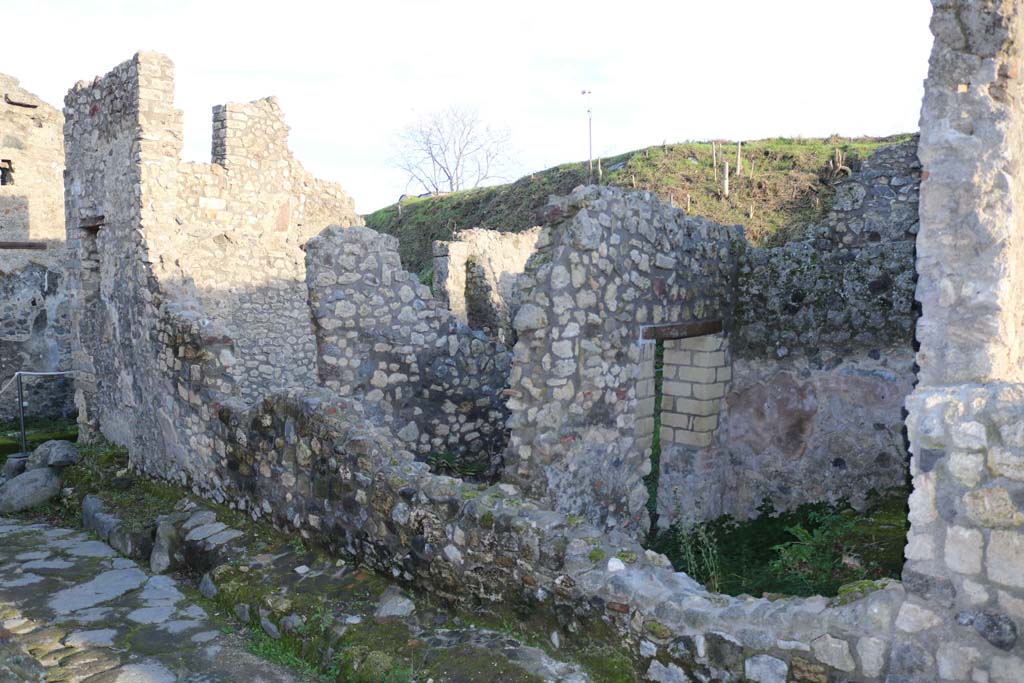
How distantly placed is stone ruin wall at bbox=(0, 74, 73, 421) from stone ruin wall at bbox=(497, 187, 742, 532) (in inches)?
404

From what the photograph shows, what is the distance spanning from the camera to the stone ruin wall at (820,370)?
274 inches

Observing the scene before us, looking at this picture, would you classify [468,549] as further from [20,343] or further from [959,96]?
[20,343]

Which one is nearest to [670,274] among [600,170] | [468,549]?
[468,549]

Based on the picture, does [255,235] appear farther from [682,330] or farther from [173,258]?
[682,330]

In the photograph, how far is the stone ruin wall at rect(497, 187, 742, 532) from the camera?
5727 millimetres

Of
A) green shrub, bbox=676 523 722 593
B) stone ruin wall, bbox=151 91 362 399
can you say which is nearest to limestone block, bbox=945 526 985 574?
green shrub, bbox=676 523 722 593

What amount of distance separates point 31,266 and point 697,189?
1577 centimetres

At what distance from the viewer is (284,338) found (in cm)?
1114

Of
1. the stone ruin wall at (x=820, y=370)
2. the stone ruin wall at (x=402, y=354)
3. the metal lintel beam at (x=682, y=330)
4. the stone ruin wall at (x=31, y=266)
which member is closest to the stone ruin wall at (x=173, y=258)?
the stone ruin wall at (x=402, y=354)

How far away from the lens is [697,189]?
72.0 ft

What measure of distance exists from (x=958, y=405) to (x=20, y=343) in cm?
1369

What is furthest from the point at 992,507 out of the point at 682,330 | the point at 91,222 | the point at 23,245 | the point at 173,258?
the point at 23,245

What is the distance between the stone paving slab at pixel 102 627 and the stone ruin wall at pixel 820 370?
12.8 ft

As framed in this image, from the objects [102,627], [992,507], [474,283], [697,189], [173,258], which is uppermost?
[697,189]
